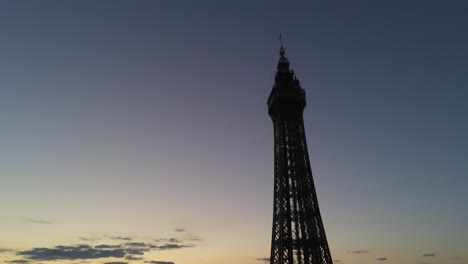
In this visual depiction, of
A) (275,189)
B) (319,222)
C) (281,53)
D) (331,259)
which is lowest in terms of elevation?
(331,259)

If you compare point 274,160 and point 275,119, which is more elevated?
point 275,119

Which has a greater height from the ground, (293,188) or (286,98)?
(286,98)

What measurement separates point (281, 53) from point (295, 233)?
Answer: 37.5 m

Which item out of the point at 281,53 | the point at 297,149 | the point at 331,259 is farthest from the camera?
the point at 281,53

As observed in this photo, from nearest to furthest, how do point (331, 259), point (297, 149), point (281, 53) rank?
point (331, 259)
point (297, 149)
point (281, 53)

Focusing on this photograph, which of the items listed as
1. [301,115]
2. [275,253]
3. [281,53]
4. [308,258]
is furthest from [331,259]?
[281,53]

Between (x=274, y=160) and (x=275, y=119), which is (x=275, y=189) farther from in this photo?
(x=275, y=119)

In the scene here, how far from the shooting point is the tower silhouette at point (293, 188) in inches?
3127

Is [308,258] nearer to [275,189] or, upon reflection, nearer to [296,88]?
[275,189]

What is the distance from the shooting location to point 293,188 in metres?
83.2

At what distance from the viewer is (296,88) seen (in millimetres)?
88312

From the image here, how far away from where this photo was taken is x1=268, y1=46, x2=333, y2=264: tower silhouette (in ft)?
261

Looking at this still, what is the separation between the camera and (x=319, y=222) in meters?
80.1

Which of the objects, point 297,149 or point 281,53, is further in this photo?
point 281,53
